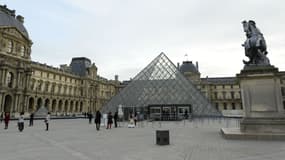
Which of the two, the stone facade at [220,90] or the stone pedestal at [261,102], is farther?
the stone facade at [220,90]

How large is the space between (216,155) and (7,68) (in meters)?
44.9

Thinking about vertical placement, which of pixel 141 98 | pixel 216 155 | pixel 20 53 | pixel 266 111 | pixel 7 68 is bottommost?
pixel 216 155

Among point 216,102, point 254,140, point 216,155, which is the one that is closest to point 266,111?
point 254,140

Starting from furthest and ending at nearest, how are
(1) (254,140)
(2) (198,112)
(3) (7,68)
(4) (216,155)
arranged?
(3) (7,68), (2) (198,112), (1) (254,140), (4) (216,155)

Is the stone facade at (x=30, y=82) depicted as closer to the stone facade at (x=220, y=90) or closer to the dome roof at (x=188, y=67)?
the dome roof at (x=188, y=67)

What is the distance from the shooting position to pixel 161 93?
96.2 ft

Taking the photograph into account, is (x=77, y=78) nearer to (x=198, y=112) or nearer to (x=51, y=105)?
(x=51, y=105)

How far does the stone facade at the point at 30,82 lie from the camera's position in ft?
139

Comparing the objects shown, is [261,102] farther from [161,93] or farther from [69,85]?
[69,85]

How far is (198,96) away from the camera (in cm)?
2816

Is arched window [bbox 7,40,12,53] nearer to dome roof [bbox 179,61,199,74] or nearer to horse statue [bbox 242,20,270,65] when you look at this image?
horse statue [bbox 242,20,270,65]

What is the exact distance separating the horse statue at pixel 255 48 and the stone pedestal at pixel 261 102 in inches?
24.3

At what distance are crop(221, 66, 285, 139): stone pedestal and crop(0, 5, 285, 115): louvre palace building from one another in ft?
60.0

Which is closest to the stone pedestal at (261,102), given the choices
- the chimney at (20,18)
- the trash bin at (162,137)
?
the trash bin at (162,137)
